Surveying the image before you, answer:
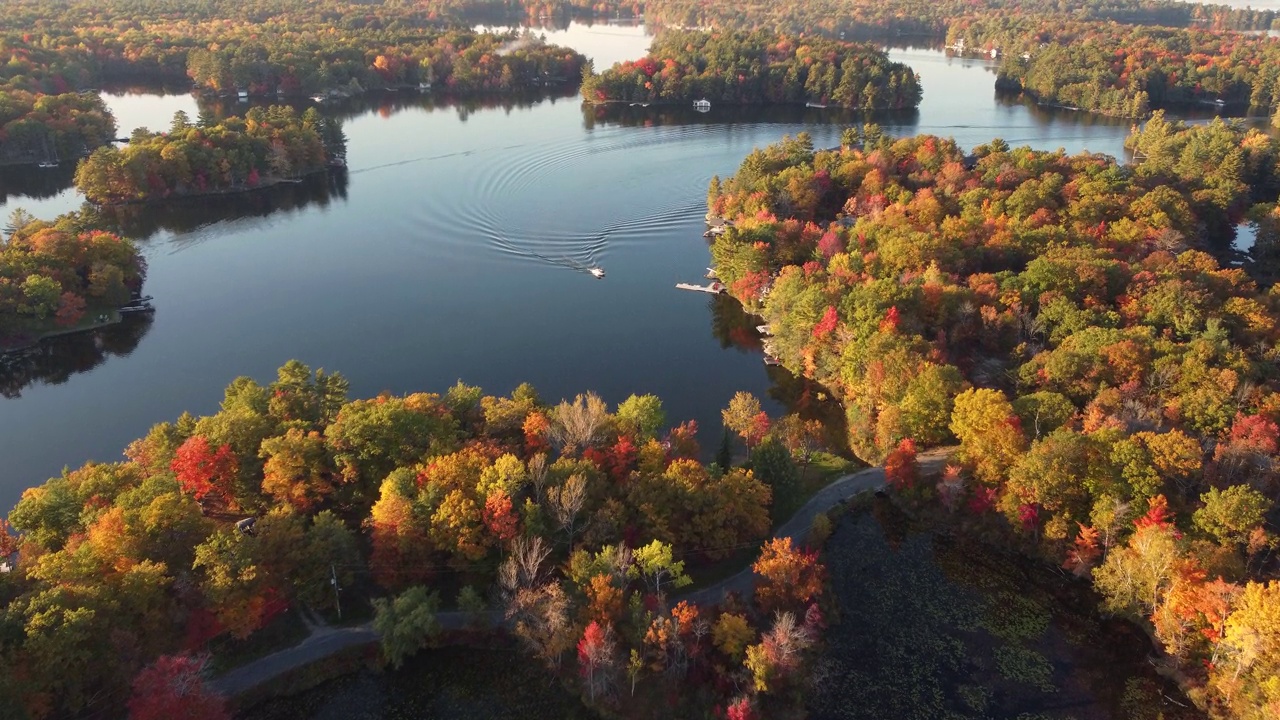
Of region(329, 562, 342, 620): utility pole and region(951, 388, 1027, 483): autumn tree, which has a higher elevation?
region(951, 388, 1027, 483): autumn tree

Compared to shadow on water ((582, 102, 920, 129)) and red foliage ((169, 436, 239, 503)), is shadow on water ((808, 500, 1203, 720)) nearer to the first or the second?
red foliage ((169, 436, 239, 503))

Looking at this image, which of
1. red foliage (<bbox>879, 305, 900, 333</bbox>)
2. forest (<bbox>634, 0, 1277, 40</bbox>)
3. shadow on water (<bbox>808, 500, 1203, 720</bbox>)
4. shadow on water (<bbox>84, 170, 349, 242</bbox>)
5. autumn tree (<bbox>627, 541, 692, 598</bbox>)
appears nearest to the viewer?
autumn tree (<bbox>627, 541, 692, 598</bbox>)

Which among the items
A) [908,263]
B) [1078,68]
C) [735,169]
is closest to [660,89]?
[735,169]

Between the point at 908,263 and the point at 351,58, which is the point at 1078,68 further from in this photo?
the point at 351,58

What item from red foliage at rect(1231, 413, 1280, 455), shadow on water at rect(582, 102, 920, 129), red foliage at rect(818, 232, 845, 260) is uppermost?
shadow on water at rect(582, 102, 920, 129)

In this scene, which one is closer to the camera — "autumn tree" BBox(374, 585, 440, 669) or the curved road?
the curved road

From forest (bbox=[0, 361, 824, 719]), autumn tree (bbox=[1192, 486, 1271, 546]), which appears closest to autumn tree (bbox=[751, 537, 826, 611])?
forest (bbox=[0, 361, 824, 719])

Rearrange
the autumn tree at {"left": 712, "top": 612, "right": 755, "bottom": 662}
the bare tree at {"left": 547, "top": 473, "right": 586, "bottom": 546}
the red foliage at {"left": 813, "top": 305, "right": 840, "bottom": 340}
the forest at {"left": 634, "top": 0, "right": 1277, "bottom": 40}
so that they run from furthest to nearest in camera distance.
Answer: the forest at {"left": 634, "top": 0, "right": 1277, "bottom": 40}
the red foliage at {"left": 813, "top": 305, "right": 840, "bottom": 340}
the bare tree at {"left": 547, "top": 473, "right": 586, "bottom": 546}
the autumn tree at {"left": 712, "top": 612, "right": 755, "bottom": 662}
